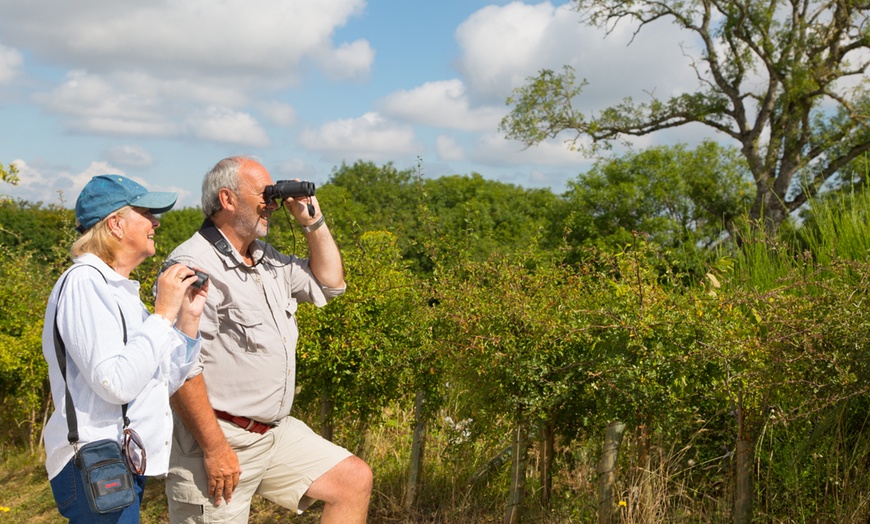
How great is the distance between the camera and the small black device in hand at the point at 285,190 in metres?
3.35

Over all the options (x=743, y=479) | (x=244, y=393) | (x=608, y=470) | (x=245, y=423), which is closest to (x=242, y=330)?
(x=244, y=393)

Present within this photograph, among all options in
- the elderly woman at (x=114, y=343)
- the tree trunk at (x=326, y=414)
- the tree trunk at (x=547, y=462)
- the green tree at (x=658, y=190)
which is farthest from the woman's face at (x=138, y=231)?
the green tree at (x=658, y=190)

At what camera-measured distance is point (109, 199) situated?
279cm

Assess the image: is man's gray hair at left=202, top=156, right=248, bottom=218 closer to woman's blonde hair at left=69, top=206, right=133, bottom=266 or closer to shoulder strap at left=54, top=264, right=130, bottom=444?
woman's blonde hair at left=69, top=206, right=133, bottom=266

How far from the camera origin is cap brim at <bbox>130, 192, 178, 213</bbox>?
285cm

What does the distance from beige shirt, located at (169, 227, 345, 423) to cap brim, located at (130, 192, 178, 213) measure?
1.11 feet

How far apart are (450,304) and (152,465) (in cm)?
196

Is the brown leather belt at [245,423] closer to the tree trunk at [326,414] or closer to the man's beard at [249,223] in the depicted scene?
the man's beard at [249,223]

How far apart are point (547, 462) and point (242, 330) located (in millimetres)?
1876

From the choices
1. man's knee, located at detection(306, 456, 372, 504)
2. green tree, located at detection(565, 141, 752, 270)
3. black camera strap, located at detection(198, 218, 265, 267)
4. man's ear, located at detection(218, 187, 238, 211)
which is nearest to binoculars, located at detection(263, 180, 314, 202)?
man's ear, located at detection(218, 187, 238, 211)

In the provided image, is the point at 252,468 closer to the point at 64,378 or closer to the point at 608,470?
the point at 64,378

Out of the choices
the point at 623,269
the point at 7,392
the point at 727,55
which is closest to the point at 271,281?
the point at 623,269

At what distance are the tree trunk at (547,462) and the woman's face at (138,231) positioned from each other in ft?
7.44

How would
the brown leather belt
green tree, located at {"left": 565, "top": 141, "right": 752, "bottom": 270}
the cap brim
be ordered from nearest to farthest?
the cap brim < the brown leather belt < green tree, located at {"left": 565, "top": 141, "right": 752, "bottom": 270}
